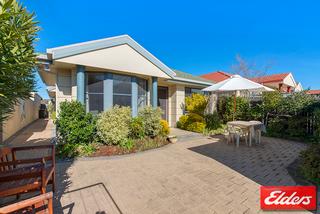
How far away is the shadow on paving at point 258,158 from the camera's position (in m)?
4.09

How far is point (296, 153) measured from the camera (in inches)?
240

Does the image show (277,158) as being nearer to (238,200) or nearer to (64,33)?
(238,200)

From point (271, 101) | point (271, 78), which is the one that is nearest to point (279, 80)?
point (271, 78)

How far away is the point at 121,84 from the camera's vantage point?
7.71 metres

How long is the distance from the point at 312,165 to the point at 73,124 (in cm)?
725

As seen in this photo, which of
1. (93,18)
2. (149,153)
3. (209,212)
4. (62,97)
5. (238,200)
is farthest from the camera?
(93,18)

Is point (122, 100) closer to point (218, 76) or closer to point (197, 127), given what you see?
point (197, 127)

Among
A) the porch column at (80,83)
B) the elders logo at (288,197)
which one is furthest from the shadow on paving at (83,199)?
the porch column at (80,83)

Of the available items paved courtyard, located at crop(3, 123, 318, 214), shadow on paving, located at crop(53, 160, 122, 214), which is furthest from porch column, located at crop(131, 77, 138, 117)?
shadow on paving, located at crop(53, 160, 122, 214)

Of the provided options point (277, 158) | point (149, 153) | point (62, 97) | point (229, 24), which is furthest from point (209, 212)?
point (229, 24)

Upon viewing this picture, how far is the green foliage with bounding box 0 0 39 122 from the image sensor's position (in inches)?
95.4

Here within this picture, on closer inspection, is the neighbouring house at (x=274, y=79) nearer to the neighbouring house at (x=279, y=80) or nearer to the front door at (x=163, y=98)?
the neighbouring house at (x=279, y=80)

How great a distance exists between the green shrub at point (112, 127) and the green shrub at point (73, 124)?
0.42 m

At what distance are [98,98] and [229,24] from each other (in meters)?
13.4
